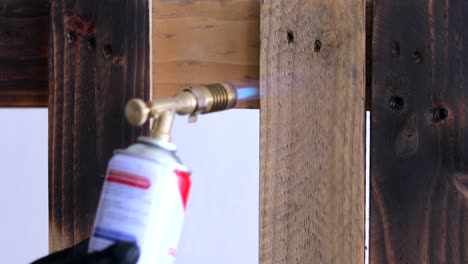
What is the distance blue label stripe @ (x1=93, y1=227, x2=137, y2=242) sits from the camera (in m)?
0.84

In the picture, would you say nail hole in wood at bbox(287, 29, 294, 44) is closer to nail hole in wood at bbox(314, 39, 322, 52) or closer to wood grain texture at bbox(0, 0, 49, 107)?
nail hole in wood at bbox(314, 39, 322, 52)

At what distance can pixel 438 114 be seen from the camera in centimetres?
98

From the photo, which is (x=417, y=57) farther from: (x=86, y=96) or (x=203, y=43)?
(x=86, y=96)

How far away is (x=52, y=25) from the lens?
3.67ft

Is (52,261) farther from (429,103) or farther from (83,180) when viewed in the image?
(429,103)

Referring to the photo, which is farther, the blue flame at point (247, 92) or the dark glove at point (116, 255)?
the blue flame at point (247, 92)

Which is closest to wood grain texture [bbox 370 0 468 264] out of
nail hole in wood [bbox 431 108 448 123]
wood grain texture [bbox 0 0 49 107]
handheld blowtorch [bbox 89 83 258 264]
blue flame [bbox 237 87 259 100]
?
nail hole in wood [bbox 431 108 448 123]

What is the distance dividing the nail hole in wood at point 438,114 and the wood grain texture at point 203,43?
21 centimetres

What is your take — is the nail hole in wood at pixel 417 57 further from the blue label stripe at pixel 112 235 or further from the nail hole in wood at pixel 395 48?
the blue label stripe at pixel 112 235

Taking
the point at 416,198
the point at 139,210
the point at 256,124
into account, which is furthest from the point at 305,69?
the point at 256,124

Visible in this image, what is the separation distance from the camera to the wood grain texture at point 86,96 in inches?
42.8

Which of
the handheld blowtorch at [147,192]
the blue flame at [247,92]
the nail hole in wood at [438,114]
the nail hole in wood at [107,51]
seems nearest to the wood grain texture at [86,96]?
the nail hole in wood at [107,51]

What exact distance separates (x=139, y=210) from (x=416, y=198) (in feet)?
1.08

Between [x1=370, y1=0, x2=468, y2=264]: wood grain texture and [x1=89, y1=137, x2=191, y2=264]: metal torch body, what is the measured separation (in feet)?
0.85
